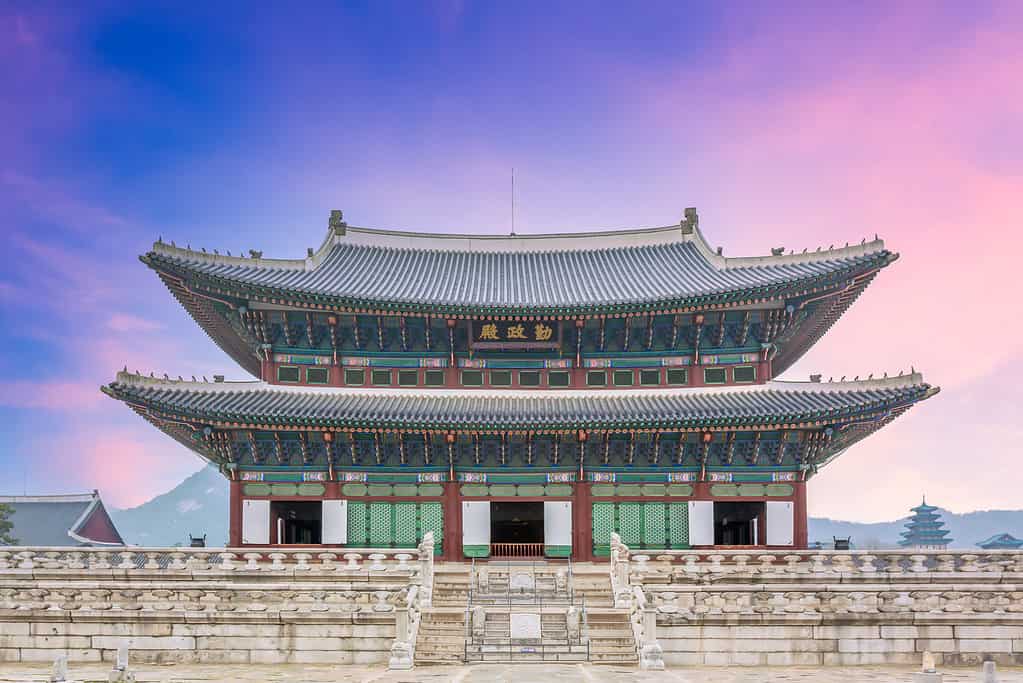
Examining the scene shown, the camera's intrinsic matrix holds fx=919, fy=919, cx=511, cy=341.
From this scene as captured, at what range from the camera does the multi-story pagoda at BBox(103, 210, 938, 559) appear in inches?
1268

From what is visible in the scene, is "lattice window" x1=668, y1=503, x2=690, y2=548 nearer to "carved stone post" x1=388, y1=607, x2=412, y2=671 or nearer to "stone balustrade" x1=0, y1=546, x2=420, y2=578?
"stone balustrade" x1=0, y1=546, x2=420, y2=578

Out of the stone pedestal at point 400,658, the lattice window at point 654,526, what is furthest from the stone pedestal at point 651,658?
the lattice window at point 654,526

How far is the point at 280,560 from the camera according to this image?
27.9m

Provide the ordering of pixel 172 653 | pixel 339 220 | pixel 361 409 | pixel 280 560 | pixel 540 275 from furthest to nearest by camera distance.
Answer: pixel 339 220 < pixel 540 275 < pixel 361 409 < pixel 280 560 < pixel 172 653

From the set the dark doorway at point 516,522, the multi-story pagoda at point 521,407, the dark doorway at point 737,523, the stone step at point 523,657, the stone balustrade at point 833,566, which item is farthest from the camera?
the dark doorway at point 516,522

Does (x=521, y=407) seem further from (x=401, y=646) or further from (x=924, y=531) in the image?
(x=924, y=531)

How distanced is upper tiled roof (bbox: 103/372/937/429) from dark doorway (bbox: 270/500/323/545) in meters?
4.11

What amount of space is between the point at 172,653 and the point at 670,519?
56.8 feet

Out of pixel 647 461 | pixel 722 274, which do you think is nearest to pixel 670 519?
pixel 647 461

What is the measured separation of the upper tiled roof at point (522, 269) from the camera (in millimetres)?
32875

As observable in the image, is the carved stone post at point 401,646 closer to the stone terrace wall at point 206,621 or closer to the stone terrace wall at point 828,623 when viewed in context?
the stone terrace wall at point 206,621

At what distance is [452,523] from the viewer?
33062 mm

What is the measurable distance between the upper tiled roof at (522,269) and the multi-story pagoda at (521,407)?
169 millimetres

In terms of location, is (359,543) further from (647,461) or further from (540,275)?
(540,275)
